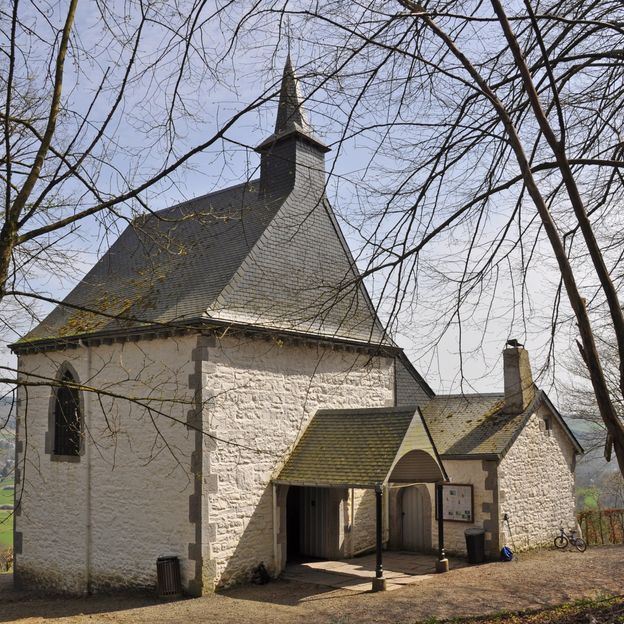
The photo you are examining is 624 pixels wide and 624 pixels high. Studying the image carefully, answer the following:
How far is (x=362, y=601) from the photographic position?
441 inches

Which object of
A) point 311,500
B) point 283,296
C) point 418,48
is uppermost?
point 418,48

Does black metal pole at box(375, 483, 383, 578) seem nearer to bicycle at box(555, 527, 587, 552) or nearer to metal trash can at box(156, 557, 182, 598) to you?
metal trash can at box(156, 557, 182, 598)

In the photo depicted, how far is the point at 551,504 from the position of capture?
1770 cm

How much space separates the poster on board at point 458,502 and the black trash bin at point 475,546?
603 millimetres

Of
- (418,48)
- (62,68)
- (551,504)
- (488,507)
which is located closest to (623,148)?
(418,48)

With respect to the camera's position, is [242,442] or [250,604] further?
[242,442]

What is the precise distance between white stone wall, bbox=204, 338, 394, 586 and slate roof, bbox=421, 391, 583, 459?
3796mm

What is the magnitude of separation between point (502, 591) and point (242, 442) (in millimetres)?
5489

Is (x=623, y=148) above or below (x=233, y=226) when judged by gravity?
below

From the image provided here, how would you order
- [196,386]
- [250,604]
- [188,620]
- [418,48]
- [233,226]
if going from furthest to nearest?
[233,226], [196,386], [250,604], [188,620], [418,48]

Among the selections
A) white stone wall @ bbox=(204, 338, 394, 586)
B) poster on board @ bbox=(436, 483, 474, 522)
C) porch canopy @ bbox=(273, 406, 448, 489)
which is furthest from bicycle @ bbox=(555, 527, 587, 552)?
white stone wall @ bbox=(204, 338, 394, 586)

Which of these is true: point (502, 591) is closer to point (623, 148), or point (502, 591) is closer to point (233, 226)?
point (623, 148)

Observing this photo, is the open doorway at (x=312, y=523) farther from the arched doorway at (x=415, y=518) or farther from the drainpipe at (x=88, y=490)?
the drainpipe at (x=88, y=490)

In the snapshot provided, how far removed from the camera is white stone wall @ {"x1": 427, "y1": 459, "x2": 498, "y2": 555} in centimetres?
1547
